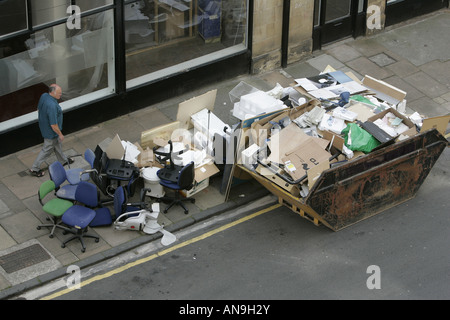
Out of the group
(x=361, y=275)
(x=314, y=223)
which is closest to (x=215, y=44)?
(x=314, y=223)

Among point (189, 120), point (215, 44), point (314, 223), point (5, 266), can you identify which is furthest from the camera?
point (215, 44)

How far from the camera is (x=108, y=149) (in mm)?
14305

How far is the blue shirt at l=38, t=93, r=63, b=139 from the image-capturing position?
13953 millimetres

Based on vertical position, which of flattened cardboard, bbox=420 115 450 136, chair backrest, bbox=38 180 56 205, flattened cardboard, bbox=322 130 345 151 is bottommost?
chair backrest, bbox=38 180 56 205

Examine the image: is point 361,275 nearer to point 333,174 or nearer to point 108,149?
point 333,174

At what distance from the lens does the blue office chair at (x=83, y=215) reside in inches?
514

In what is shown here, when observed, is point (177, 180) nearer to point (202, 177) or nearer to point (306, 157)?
point (202, 177)

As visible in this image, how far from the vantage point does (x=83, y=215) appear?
1314cm

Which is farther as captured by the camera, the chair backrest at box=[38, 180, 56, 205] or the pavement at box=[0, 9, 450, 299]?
the chair backrest at box=[38, 180, 56, 205]

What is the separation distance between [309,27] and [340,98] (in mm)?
3448

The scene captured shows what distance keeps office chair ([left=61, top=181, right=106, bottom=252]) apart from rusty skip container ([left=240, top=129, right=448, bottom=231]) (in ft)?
8.52

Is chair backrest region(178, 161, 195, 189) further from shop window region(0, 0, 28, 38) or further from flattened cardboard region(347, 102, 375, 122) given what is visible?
shop window region(0, 0, 28, 38)

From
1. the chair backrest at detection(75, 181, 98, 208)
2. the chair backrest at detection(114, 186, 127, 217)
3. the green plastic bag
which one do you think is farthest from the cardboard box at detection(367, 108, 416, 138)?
the chair backrest at detection(75, 181, 98, 208)

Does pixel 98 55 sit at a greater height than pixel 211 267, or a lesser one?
greater
